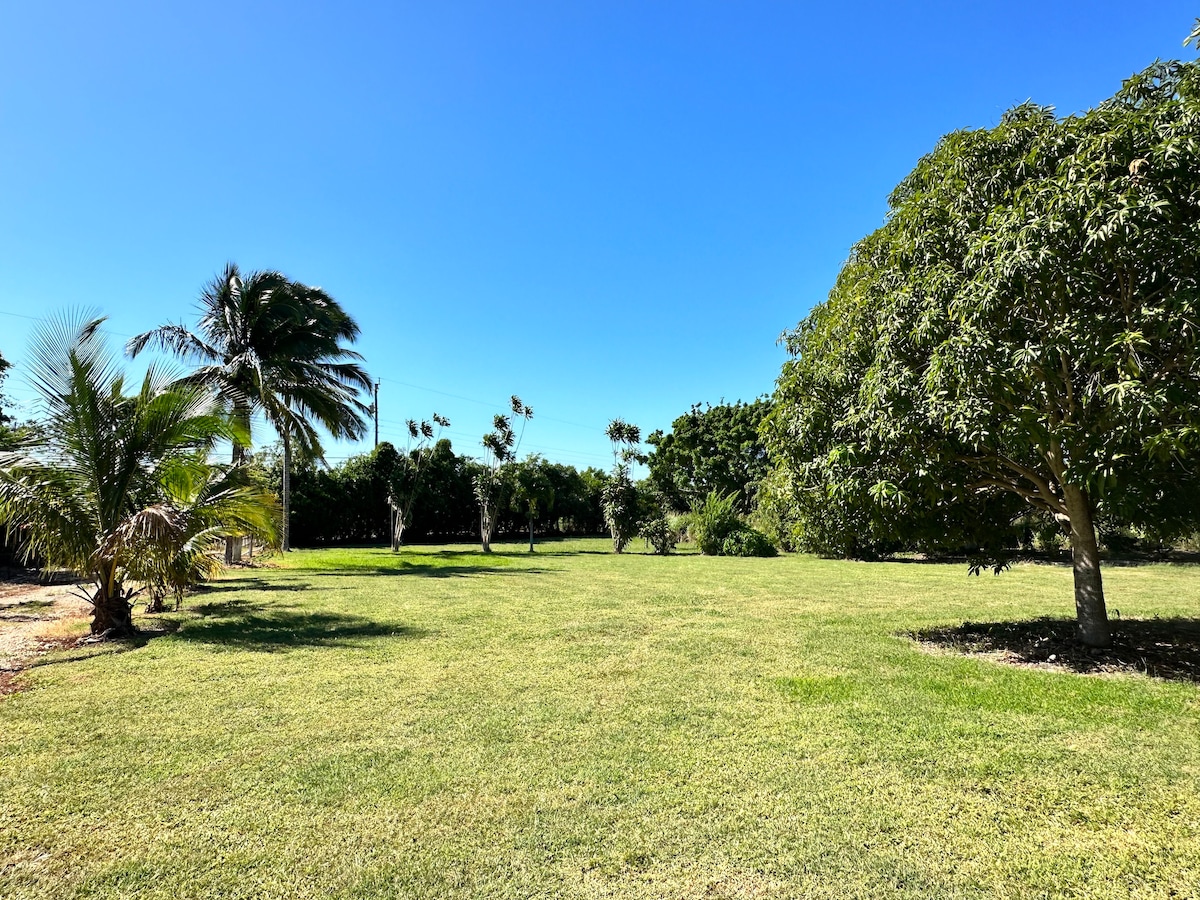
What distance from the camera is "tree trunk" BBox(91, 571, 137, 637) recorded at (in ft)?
25.0

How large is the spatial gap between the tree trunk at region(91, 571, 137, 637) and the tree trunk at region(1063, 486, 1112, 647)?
10.8m

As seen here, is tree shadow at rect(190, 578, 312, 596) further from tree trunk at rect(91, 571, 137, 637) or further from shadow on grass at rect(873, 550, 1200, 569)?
shadow on grass at rect(873, 550, 1200, 569)

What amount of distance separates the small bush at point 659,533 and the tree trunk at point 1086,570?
63.4 feet

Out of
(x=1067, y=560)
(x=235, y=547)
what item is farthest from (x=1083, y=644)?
(x=235, y=547)

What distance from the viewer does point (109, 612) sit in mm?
7641

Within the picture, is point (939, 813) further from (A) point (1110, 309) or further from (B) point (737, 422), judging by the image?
(B) point (737, 422)

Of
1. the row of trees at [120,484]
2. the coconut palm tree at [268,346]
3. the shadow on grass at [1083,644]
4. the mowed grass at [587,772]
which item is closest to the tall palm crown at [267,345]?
the coconut palm tree at [268,346]

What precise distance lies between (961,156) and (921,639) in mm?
5402

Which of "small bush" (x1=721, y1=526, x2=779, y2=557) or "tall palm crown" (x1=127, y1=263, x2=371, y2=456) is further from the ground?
"tall palm crown" (x1=127, y1=263, x2=371, y2=456)

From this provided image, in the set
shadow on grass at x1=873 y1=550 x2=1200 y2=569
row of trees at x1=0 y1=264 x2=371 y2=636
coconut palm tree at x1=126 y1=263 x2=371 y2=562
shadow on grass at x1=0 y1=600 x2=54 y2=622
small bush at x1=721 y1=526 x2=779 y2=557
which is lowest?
shadow on grass at x1=873 y1=550 x2=1200 y2=569

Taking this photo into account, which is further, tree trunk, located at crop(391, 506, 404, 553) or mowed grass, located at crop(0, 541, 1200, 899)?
tree trunk, located at crop(391, 506, 404, 553)

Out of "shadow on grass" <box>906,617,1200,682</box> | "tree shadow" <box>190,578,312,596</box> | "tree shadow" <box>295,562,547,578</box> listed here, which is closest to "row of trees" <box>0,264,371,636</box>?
"tree shadow" <box>190,578,312,596</box>

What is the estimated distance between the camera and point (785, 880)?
263cm

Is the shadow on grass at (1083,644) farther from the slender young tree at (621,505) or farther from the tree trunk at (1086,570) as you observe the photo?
the slender young tree at (621,505)
